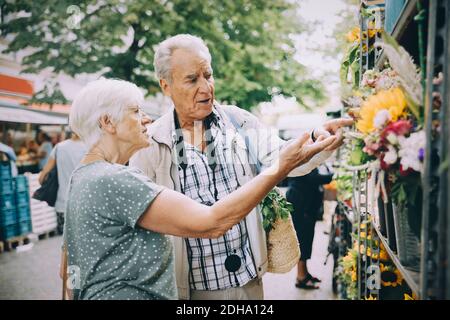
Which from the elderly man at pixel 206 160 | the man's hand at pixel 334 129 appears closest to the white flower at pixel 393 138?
the man's hand at pixel 334 129

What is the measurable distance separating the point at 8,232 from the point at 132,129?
19.4 ft

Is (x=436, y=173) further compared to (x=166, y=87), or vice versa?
(x=166, y=87)

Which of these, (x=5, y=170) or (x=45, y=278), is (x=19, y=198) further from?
(x=45, y=278)

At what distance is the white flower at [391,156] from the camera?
1193mm

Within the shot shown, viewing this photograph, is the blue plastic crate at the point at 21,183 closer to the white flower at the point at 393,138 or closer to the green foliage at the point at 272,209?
the green foliage at the point at 272,209

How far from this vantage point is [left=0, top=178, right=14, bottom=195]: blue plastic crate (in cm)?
616

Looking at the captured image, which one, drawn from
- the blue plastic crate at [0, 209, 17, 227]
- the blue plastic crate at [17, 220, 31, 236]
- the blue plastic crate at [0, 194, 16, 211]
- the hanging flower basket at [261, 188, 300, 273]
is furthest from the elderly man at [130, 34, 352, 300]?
the blue plastic crate at [17, 220, 31, 236]

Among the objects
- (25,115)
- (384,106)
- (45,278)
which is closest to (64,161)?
(25,115)

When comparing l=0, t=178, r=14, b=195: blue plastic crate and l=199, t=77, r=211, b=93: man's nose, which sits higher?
l=199, t=77, r=211, b=93: man's nose

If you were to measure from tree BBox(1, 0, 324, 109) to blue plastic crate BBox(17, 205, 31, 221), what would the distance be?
2.49m

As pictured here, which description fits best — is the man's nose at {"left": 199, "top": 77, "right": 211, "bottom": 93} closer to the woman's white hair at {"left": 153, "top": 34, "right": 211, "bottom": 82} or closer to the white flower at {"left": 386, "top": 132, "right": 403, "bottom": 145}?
the woman's white hair at {"left": 153, "top": 34, "right": 211, "bottom": 82}

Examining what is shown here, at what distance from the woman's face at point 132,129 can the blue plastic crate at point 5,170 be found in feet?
18.3

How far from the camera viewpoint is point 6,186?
247 inches
